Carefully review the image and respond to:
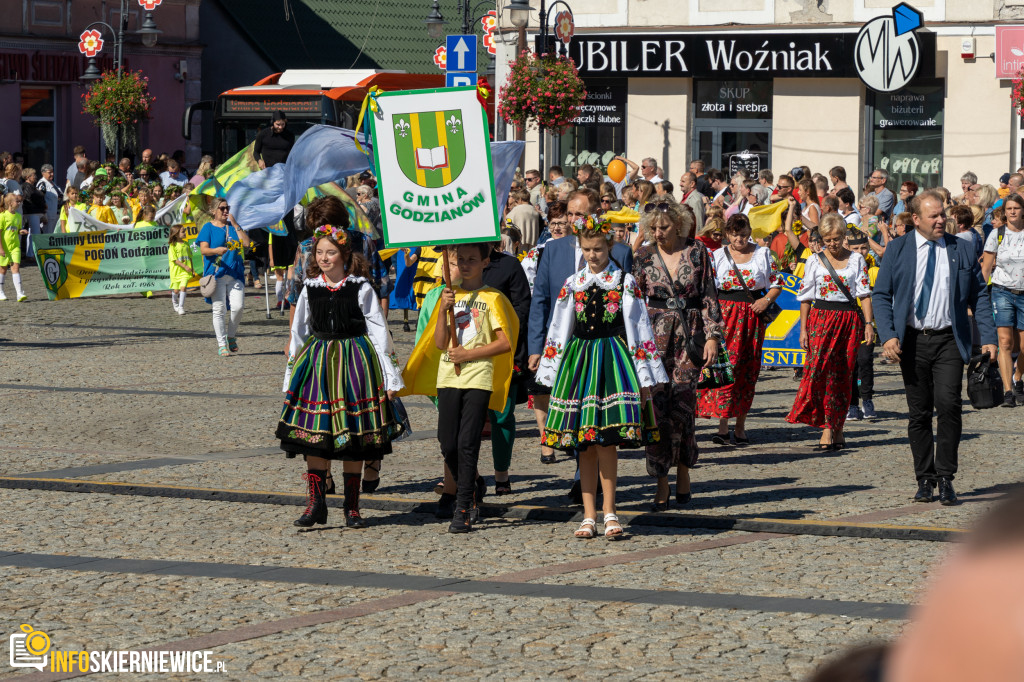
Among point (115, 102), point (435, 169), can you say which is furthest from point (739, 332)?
point (115, 102)

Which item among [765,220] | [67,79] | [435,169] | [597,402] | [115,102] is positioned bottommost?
[597,402]

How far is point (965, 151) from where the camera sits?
28438 mm

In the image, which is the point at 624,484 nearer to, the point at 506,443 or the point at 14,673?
the point at 506,443

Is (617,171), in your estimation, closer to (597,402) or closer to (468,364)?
(468,364)

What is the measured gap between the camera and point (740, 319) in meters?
11.0

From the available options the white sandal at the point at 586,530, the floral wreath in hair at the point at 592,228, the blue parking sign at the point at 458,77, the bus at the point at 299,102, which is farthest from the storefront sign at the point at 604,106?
the white sandal at the point at 586,530

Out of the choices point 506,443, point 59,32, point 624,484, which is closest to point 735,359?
point 624,484

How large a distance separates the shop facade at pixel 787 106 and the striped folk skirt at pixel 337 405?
22308 millimetres

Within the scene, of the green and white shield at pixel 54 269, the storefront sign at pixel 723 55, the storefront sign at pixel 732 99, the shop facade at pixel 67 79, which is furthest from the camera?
the shop facade at pixel 67 79

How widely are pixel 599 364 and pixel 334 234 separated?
1508 millimetres

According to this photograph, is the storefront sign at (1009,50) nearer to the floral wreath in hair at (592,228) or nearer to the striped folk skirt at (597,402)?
the floral wreath in hair at (592,228)

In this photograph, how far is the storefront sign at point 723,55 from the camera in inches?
1155

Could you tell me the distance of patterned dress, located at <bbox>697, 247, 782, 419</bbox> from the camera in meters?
10.8

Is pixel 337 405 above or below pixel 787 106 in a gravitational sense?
below
